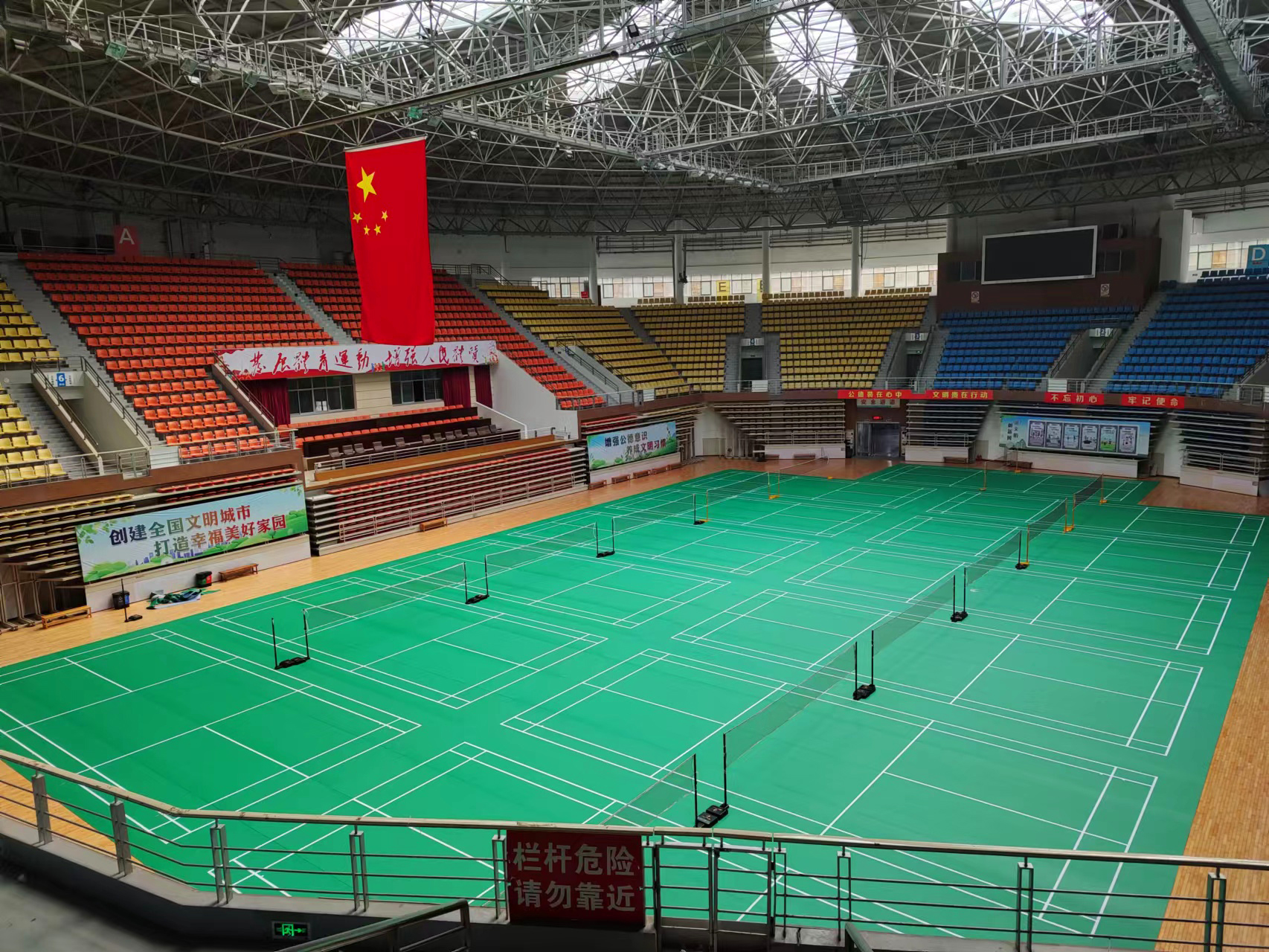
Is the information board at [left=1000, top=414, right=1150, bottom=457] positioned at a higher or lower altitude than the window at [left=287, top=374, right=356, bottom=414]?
lower

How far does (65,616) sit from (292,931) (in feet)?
56.6

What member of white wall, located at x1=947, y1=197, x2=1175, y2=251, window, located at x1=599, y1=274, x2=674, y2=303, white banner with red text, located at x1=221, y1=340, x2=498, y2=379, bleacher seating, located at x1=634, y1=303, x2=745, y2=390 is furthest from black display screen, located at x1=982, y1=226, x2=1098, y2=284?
white banner with red text, located at x1=221, y1=340, x2=498, y2=379

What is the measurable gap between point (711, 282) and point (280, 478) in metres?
28.7

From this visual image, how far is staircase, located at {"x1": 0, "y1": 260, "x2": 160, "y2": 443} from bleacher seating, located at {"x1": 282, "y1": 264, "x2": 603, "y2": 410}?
9363 mm

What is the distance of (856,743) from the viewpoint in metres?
13.2

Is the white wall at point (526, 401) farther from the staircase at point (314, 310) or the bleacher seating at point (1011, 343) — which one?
the bleacher seating at point (1011, 343)

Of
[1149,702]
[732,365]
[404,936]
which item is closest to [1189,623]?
[1149,702]

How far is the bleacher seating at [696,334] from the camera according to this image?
43.1 meters

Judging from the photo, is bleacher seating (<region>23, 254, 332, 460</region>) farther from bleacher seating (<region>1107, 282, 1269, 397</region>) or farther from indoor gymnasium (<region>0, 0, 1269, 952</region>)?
bleacher seating (<region>1107, 282, 1269, 397</region>)

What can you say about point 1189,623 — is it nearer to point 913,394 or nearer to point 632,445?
point 913,394

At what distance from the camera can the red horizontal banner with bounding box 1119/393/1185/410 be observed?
32.0m

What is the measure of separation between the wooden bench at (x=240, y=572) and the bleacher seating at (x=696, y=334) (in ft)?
76.5

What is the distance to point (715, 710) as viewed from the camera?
576 inches

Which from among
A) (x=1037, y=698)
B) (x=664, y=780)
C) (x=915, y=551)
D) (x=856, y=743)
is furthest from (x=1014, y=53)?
(x=664, y=780)
